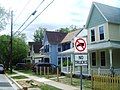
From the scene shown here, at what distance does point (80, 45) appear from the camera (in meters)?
12.2

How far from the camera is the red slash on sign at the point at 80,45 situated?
12109 millimetres

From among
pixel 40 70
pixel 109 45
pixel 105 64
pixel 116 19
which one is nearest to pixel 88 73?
pixel 105 64

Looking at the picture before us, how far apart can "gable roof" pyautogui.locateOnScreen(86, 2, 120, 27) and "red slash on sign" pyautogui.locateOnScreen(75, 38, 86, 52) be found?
56.9ft

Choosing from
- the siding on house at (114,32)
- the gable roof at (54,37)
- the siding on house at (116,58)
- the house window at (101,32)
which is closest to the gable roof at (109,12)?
the siding on house at (114,32)

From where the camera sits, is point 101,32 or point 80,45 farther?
point 101,32

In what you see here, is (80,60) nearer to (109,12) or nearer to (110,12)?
(109,12)

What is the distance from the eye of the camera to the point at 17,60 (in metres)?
69.2

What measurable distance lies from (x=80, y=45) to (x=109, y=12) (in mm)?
19726

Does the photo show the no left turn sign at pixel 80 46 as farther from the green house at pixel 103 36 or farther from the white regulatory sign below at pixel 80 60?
the green house at pixel 103 36

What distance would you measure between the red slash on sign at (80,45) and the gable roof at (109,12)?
1734cm

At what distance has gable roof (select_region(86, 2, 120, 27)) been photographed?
29763 mm

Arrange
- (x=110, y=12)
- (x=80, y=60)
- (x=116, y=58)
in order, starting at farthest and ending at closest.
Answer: (x=110, y=12)
(x=116, y=58)
(x=80, y=60)

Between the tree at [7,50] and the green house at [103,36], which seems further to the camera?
the tree at [7,50]

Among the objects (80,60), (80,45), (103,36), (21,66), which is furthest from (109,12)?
(21,66)
